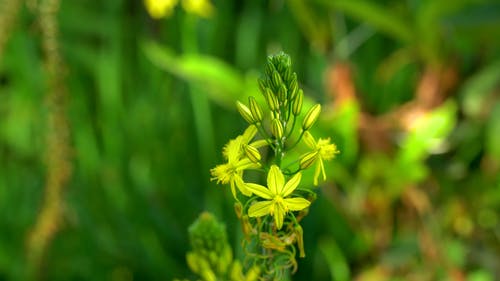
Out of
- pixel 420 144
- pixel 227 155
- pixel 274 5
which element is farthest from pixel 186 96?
pixel 227 155

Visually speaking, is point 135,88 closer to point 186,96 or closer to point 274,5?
point 186,96

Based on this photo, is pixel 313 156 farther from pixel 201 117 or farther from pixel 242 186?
pixel 201 117

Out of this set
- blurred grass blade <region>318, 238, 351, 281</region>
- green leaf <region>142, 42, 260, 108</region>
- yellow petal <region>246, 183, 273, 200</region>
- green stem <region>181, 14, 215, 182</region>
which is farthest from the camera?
green stem <region>181, 14, 215, 182</region>

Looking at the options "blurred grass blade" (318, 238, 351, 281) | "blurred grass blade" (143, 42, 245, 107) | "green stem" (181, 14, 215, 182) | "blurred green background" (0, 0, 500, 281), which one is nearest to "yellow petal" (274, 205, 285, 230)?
"blurred green background" (0, 0, 500, 281)

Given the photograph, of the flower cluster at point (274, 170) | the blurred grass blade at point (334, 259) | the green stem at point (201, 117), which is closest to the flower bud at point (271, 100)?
the flower cluster at point (274, 170)

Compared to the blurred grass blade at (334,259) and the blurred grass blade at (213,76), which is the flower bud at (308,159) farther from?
the blurred grass blade at (334,259)

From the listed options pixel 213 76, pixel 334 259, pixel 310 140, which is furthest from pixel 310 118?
pixel 334 259

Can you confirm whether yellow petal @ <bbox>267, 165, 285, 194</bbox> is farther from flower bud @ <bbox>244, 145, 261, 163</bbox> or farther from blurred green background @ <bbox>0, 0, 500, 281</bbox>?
blurred green background @ <bbox>0, 0, 500, 281</bbox>

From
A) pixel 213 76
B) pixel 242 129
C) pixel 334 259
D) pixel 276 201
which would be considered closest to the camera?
pixel 276 201
